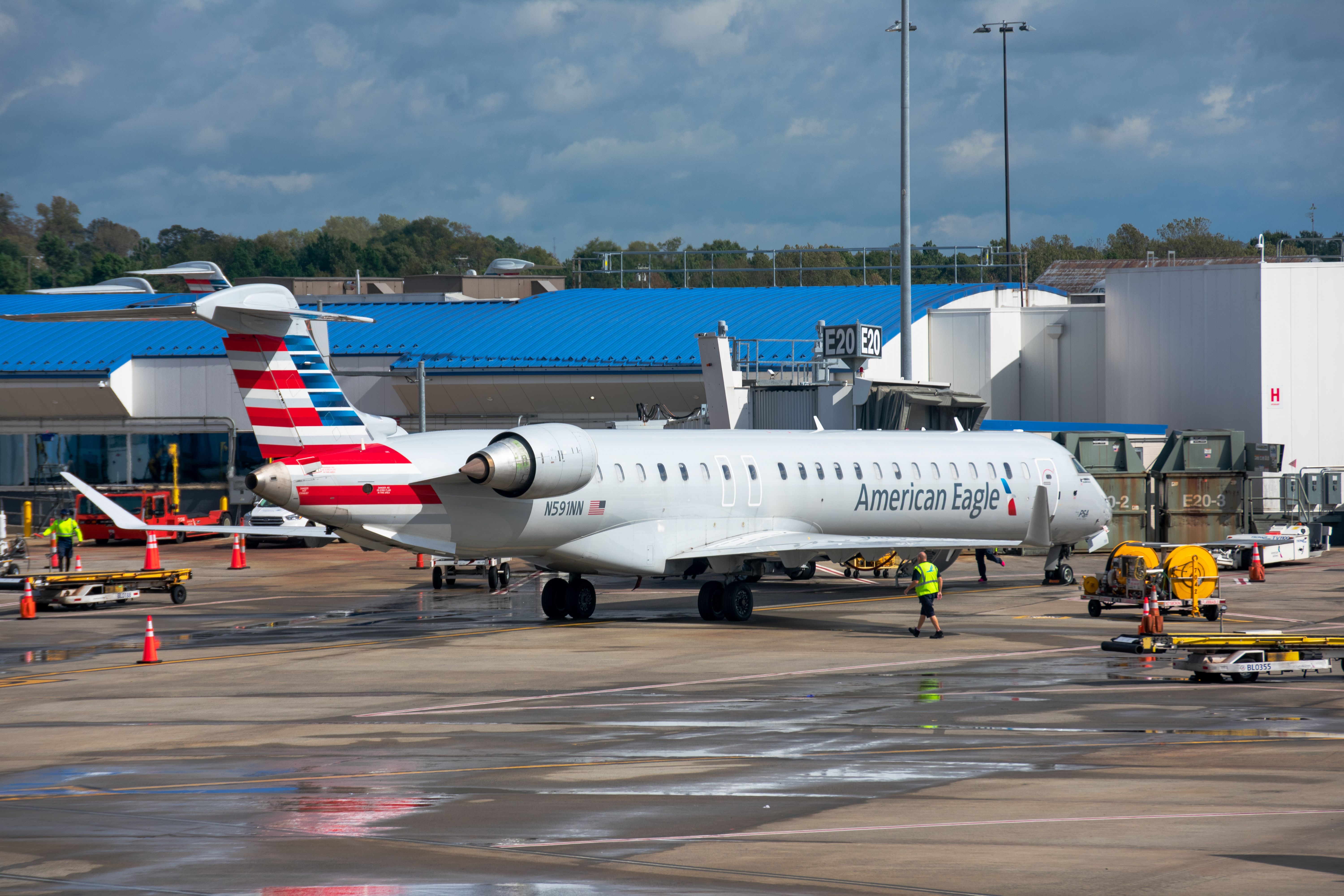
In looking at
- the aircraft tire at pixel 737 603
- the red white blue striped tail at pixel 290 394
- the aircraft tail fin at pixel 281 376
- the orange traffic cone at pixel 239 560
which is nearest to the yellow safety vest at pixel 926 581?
the aircraft tire at pixel 737 603

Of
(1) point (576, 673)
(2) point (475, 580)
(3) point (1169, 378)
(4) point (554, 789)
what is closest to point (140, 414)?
(2) point (475, 580)

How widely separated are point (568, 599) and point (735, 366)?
24.8m

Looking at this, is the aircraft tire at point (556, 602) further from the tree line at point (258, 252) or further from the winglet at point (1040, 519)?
the tree line at point (258, 252)

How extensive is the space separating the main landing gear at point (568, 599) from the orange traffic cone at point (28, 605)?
1047 cm

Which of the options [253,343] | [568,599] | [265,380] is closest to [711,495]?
[568,599]

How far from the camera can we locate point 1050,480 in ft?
112

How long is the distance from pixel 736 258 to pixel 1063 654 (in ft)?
357

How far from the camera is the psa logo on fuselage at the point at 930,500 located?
31203 mm

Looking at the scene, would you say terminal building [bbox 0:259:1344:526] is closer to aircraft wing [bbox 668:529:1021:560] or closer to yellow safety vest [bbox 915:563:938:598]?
aircraft wing [bbox 668:529:1021:560]

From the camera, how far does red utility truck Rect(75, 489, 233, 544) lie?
165ft

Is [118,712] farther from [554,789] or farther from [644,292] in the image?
[644,292]

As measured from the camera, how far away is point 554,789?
12953 mm

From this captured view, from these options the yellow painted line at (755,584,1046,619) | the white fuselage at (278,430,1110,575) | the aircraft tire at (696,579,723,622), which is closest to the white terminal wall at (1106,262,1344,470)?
the white fuselage at (278,430,1110,575)

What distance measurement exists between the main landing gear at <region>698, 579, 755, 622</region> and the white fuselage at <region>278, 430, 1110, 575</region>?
0.83 m
